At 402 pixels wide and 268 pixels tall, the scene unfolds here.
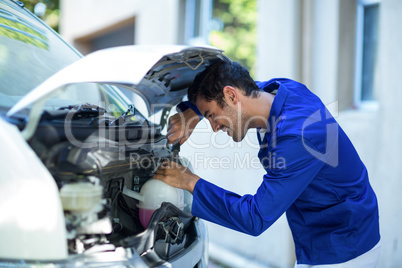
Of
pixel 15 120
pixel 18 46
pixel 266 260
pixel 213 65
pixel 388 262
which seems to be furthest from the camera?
pixel 266 260

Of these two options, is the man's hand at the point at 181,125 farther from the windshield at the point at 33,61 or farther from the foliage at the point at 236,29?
the foliage at the point at 236,29

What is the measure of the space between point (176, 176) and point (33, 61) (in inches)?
45.3

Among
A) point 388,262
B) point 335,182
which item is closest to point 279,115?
point 335,182

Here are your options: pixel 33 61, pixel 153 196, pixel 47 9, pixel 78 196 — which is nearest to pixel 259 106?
pixel 153 196

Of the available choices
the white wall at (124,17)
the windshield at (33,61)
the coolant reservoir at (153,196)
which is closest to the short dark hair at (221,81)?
the coolant reservoir at (153,196)

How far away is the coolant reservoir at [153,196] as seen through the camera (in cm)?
189

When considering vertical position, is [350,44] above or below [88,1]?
below

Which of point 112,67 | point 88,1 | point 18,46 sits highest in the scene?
point 88,1

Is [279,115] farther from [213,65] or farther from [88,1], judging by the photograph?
[88,1]

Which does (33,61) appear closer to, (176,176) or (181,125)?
(181,125)

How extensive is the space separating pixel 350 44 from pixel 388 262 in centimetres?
179

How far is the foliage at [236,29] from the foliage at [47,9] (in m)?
5.57

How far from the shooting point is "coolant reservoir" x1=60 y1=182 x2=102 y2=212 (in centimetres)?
145

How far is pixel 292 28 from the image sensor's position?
3664 millimetres
